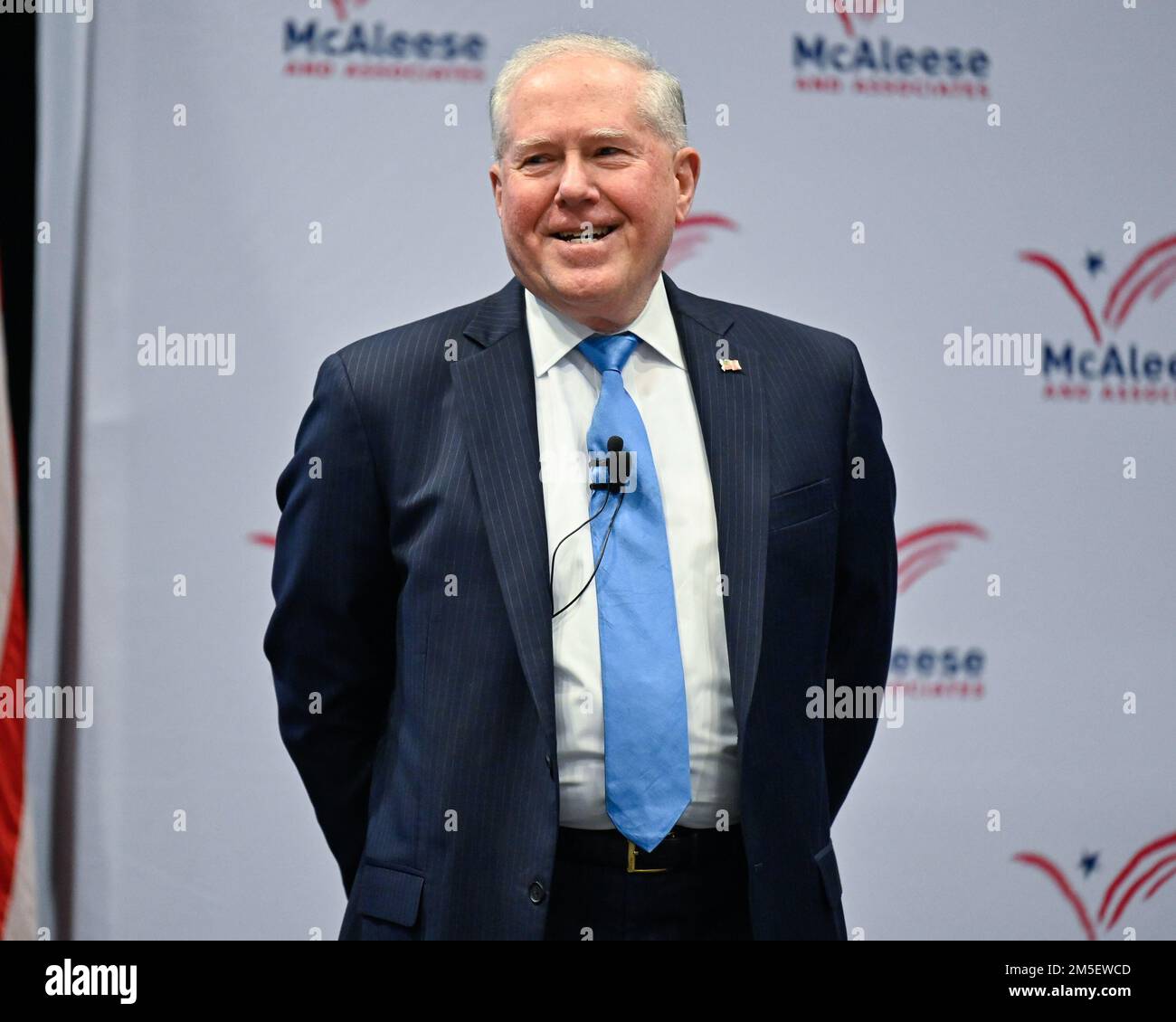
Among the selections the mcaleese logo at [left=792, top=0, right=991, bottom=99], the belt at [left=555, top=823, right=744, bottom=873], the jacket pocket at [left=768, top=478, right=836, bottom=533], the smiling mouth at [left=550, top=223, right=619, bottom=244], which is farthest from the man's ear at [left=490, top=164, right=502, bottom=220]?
the mcaleese logo at [left=792, top=0, right=991, bottom=99]

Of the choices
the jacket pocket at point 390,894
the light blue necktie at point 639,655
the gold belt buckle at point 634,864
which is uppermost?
the light blue necktie at point 639,655

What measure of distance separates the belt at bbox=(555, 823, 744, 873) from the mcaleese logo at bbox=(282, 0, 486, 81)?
2.01m

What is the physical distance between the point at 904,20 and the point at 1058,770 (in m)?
1.88

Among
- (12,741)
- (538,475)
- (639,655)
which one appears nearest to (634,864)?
Answer: (639,655)

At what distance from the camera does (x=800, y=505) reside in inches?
77.6

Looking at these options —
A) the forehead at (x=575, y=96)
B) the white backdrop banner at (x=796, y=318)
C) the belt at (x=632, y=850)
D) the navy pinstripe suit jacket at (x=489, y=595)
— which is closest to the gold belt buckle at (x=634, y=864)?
the belt at (x=632, y=850)

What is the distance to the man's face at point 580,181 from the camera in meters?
1.94

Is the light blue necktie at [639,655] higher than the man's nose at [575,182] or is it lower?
lower

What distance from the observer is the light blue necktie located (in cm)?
180

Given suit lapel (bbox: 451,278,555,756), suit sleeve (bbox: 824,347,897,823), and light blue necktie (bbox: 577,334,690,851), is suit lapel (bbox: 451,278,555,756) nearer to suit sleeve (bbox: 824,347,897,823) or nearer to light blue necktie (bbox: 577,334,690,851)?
light blue necktie (bbox: 577,334,690,851)

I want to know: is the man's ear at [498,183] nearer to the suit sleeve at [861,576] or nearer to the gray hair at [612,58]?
the gray hair at [612,58]

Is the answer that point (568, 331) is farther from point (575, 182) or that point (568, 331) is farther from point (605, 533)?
point (605, 533)

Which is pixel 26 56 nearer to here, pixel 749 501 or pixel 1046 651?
pixel 749 501

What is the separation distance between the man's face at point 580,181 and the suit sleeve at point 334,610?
35cm
